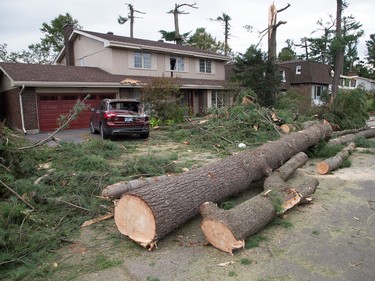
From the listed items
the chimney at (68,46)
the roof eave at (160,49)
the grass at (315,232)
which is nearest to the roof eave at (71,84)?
the roof eave at (160,49)

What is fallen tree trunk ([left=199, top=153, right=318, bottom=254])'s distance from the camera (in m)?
3.46

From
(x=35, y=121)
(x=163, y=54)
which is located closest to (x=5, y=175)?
(x=35, y=121)

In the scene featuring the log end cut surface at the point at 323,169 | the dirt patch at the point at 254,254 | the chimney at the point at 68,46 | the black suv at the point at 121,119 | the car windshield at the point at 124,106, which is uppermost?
the chimney at the point at 68,46

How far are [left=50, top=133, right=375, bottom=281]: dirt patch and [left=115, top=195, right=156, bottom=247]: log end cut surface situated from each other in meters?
0.16

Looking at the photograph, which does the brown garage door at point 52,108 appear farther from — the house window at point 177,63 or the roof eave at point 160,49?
the house window at point 177,63

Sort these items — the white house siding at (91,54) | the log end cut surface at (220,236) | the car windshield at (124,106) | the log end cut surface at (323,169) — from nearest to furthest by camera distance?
the log end cut surface at (220,236), the log end cut surface at (323,169), the car windshield at (124,106), the white house siding at (91,54)

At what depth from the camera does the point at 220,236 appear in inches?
138

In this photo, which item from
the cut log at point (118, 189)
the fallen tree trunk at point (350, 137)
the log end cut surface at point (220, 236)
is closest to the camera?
the log end cut surface at point (220, 236)

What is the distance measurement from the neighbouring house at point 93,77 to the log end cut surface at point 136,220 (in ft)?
45.6

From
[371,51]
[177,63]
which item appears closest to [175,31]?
[177,63]

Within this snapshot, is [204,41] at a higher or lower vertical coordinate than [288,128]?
higher

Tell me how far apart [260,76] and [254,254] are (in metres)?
18.2

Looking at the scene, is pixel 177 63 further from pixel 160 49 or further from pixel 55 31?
pixel 55 31

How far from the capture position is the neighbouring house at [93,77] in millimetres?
15898
